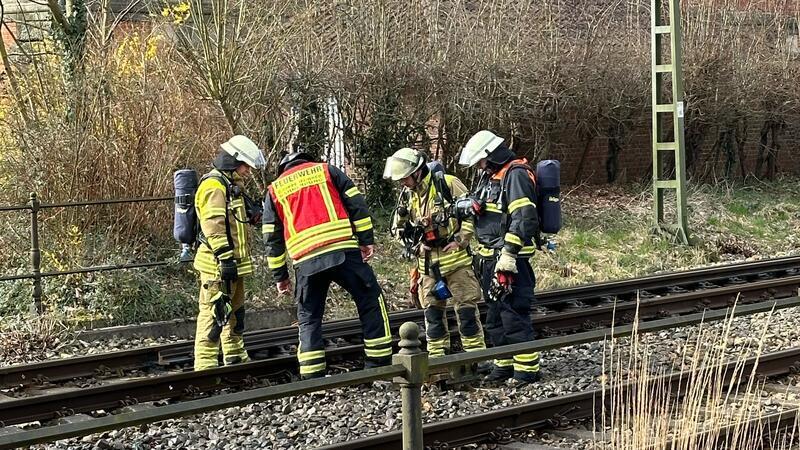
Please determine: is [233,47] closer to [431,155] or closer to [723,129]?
[431,155]

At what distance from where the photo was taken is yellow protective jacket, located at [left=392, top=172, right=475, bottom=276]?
32.0 ft

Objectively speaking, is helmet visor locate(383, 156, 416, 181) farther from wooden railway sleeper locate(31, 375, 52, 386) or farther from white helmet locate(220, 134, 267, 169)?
wooden railway sleeper locate(31, 375, 52, 386)

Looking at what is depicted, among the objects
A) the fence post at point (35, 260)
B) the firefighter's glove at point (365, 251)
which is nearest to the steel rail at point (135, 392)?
the firefighter's glove at point (365, 251)

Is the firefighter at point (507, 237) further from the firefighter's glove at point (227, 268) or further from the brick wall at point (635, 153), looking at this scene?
the brick wall at point (635, 153)

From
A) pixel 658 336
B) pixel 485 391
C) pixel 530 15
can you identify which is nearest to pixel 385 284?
pixel 658 336

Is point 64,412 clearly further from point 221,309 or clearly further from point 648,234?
point 648,234

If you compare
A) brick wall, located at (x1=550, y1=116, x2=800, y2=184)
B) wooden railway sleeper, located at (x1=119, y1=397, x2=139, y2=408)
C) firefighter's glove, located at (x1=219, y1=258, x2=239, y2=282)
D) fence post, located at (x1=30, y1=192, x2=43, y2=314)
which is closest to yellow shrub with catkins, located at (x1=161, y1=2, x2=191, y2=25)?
Result: fence post, located at (x1=30, y1=192, x2=43, y2=314)

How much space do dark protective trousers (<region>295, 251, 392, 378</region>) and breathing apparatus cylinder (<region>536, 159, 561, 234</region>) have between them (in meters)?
1.64

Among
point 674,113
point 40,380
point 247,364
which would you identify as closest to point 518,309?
point 247,364

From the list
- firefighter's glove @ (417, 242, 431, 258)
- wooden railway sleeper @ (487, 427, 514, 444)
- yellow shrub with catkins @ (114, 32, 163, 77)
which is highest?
yellow shrub with catkins @ (114, 32, 163, 77)

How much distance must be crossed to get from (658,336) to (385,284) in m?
4.95

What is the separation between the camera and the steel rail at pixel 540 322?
1009cm

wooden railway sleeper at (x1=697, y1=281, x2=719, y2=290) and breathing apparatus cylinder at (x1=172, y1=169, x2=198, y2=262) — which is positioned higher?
breathing apparatus cylinder at (x1=172, y1=169, x2=198, y2=262)

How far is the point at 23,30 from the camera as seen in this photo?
68.5 ft
